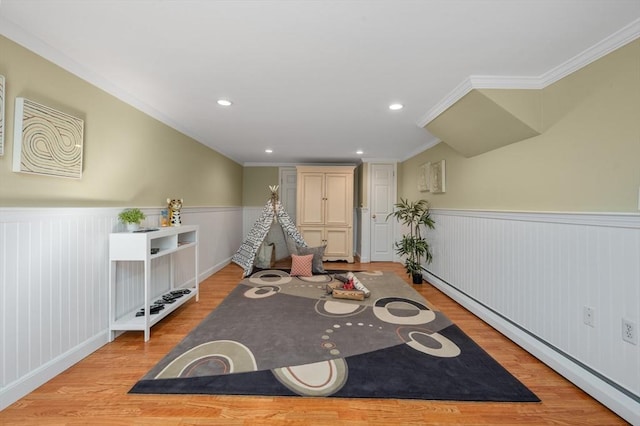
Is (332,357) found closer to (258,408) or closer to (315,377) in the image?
(315,377)

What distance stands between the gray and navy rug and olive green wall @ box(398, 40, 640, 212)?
4.35ft

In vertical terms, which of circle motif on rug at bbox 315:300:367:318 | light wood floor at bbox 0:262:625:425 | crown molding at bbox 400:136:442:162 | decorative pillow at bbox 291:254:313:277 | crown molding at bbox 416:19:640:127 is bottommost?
light wood floor at bbox 0:262:625:425

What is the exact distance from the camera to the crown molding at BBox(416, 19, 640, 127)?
1510mm

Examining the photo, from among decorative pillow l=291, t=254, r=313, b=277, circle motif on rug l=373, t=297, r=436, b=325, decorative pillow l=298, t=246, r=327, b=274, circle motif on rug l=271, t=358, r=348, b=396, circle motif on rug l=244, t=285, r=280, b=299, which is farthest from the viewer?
decorative pillow l=298, t=246, r=327, b=274

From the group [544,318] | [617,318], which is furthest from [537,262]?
[617,318]

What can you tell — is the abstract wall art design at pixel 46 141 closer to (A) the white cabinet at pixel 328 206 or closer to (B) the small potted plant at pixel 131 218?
(B) the small potted plant at pixel 131 218

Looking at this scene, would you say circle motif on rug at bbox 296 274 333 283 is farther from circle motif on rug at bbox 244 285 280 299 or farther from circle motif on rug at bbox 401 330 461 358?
circle motif on rug at bbox 401 330 461 358

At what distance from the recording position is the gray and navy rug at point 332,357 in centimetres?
162

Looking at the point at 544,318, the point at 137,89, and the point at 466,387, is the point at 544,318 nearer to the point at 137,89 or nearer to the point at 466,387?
the point at 466,387

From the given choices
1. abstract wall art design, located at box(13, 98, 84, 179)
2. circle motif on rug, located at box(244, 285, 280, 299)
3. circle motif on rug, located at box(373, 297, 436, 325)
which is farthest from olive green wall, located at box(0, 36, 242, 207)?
circle motif on rug, located at box(373, 297, 436, 325)

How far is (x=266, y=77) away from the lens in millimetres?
2047

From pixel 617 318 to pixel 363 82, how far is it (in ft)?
7.56

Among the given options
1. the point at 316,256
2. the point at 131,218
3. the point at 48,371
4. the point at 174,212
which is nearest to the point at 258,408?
the point at 48,371

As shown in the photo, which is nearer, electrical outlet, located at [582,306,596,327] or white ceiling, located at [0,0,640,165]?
white ceiling, located at [0,0,640,165]
